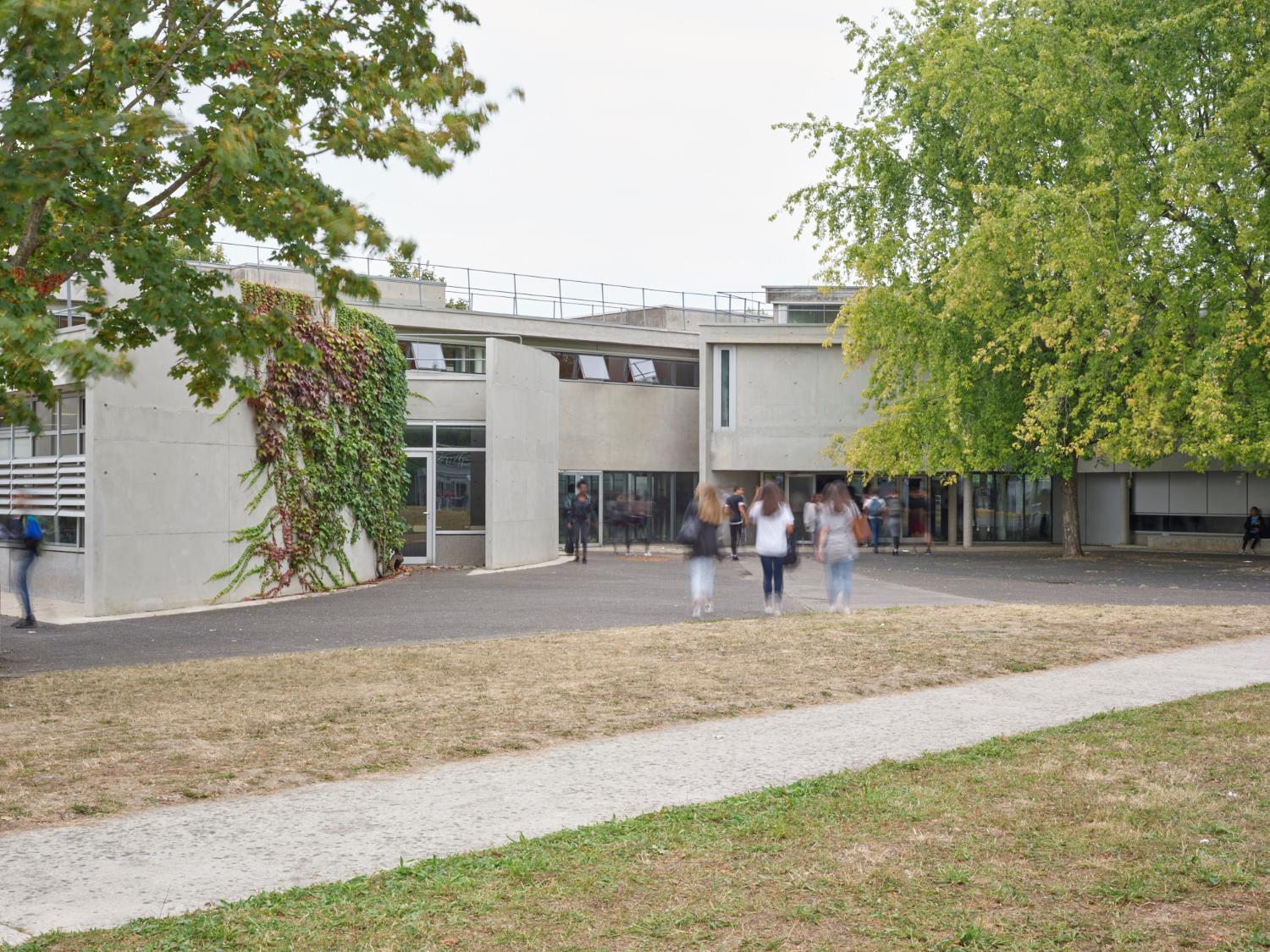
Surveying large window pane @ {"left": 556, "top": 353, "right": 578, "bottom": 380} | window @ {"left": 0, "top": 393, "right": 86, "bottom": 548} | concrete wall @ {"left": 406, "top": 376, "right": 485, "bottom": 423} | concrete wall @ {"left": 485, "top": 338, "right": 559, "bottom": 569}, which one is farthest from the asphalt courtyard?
large window pane @ {"left": 556, "top": 353, "right": 578, "bottom": 380}

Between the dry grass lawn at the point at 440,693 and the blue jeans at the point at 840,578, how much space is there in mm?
1449

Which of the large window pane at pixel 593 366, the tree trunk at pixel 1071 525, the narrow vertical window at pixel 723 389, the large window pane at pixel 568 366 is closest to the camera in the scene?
the tree trunk at pixel 1071 525

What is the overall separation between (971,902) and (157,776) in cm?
463

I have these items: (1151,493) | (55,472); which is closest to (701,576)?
(55,472)

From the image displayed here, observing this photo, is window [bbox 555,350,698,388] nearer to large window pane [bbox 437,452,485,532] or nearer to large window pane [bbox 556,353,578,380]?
large window pane [bbox 556,353,578,380]

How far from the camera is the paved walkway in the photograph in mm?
5219

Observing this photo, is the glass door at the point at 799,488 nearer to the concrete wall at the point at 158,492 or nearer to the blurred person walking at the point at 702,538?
the blurred person walking at the point at 702,538

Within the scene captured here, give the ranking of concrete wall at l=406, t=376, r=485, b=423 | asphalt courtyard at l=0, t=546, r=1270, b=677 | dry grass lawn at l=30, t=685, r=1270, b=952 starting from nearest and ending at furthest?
1. dry grass lawn at l=30, t=685, r=1270, b=952
2. asphalt courtyard at l=0, t=546, r=1270, b=677
3. concrete wall at l=406, t=376, r=485, b=423

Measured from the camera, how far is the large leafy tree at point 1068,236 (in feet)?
85.1

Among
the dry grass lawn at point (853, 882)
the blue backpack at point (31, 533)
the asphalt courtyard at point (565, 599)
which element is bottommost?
the asphalt courtyard at point (565, 599)

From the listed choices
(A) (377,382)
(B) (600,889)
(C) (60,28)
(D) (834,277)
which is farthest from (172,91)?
(D) (834,277)

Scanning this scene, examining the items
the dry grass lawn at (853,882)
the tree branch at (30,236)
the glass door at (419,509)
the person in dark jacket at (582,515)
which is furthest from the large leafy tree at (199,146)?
the person in dark jacket at (582,515)

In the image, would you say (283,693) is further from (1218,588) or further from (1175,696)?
(1218,588)

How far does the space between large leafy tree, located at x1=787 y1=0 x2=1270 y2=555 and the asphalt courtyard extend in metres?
3.15
